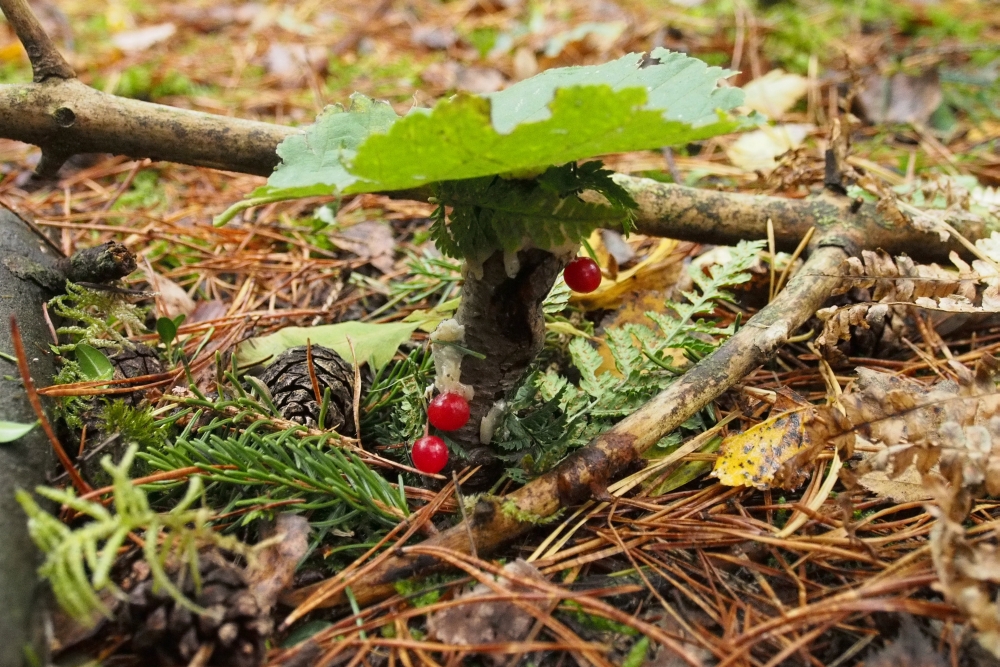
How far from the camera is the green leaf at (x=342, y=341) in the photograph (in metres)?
2.28

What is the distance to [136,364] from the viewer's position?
2.16m

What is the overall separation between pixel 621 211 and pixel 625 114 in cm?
31

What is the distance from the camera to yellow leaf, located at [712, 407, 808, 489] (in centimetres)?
181

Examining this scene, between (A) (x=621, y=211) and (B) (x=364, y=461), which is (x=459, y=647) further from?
(A) (x=621, y=211)

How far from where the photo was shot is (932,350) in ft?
7.81

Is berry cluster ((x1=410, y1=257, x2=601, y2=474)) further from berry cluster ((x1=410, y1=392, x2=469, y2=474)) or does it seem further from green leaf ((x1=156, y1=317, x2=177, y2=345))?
green leaf ((x1=156, y1=317, x2=177, y2=345))

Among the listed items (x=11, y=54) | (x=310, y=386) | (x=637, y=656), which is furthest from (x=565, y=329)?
(x=11, y=54)

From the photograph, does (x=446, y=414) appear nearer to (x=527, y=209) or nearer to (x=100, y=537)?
(x=527, y=209)

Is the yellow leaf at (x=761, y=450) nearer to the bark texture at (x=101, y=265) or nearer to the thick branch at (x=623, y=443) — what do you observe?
the thick branch at (x=623, y=443)

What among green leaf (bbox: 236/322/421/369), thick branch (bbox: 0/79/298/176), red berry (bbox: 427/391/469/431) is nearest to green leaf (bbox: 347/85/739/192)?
red berry (bbox: 427/391/469/431)

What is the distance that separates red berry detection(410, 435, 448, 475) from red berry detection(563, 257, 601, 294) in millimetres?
521

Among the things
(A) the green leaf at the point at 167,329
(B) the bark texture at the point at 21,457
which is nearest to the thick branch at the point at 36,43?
(B) the bark texture at the point at 21,457

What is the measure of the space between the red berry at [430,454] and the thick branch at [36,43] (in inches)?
69.8

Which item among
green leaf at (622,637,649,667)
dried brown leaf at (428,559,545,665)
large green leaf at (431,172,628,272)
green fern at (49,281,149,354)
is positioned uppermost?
large green leaf at (431,172,628,272)
